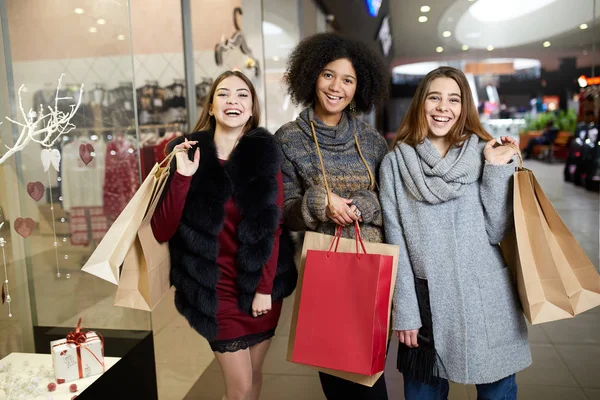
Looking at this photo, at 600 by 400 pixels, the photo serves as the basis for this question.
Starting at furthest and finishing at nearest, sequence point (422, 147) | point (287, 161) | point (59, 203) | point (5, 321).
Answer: point (59, 203)
point (5, 321)
point (287, 161)
point (422, 147)

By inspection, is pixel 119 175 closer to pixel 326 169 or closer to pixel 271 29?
pixel 326 169

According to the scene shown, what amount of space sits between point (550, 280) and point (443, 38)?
11.9 ft

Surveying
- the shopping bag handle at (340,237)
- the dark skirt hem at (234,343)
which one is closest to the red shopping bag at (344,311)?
the shopping bag handle at (340,237)

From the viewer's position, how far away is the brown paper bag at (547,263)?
156cm

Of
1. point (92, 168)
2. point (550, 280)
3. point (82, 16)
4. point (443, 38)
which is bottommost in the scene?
point (550, 280)

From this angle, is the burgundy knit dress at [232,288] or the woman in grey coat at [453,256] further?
the burgundy knit dress at [232,288]

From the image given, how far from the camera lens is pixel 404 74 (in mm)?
4621

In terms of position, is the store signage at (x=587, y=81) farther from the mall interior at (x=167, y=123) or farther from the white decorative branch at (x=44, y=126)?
the white decorative branch at (x=44, y=126)

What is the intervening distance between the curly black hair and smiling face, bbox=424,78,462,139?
0.31m

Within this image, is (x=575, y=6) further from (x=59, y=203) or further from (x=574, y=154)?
(x=59, y=203)

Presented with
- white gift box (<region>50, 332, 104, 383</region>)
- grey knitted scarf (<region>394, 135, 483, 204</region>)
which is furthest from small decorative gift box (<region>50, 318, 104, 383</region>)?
grey knitted scarf (<region>394, 135, 483, 204</region>)

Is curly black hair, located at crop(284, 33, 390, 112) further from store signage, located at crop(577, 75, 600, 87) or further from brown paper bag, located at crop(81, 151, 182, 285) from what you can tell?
store signage, located at crop(577, 75, 600, 87)

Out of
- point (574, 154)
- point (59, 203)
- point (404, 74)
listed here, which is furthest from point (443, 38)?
point (59, 203)

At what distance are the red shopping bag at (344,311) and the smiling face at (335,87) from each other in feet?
1.63
